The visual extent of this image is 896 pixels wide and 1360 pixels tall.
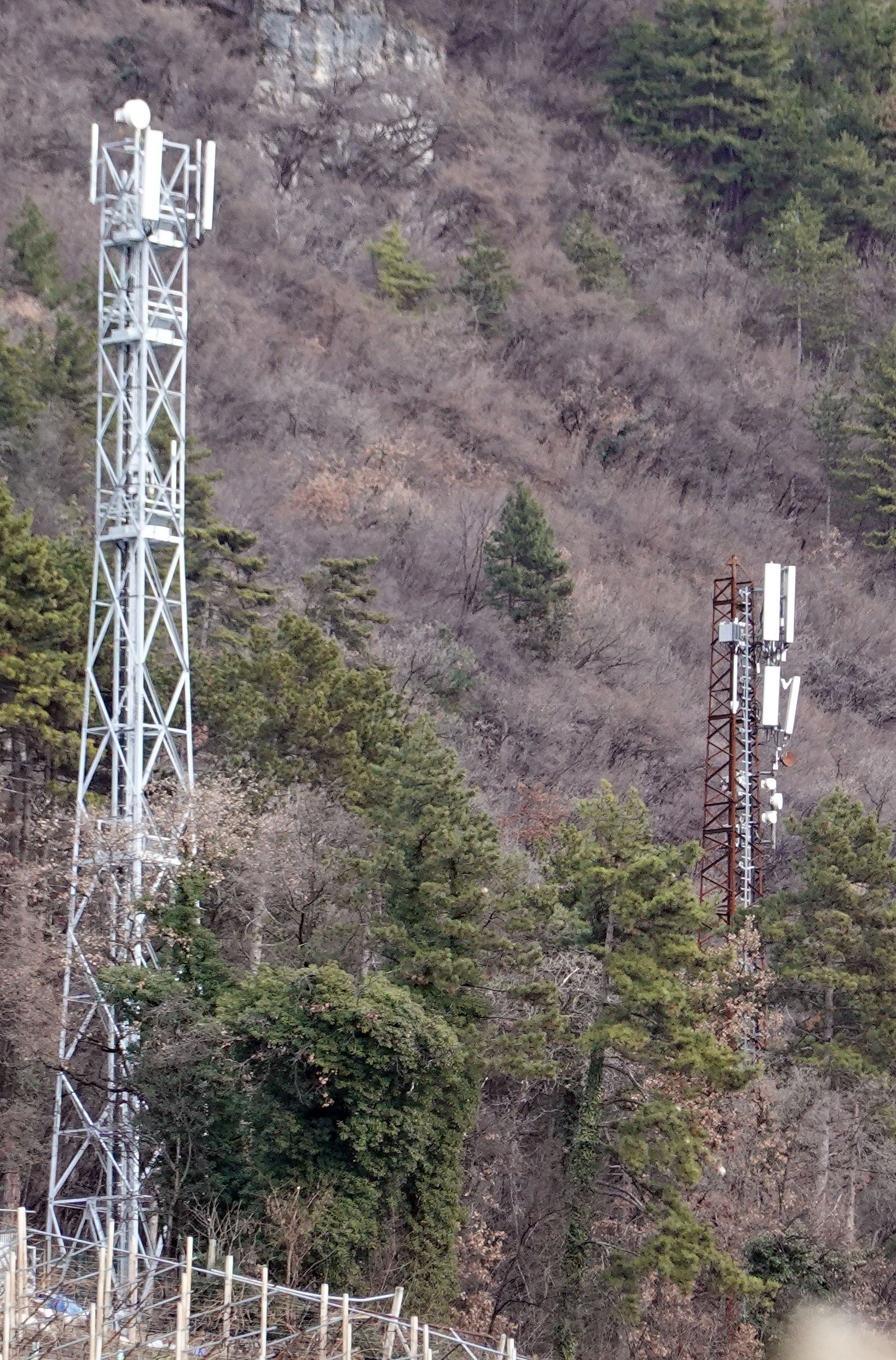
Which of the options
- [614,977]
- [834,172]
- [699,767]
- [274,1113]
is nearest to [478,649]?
[699,767]

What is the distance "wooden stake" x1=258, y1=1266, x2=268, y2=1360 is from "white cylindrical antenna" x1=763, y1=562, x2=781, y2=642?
2243cm

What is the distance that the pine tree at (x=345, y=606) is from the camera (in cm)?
4697

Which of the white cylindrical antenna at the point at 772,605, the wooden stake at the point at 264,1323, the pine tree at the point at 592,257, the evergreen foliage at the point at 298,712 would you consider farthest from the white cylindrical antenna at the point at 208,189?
the pine tree at the point at 592,257

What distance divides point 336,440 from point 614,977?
41994 millimetres

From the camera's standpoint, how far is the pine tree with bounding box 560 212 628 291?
8662 centimetres

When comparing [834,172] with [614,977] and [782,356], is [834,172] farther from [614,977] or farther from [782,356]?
[614,977]

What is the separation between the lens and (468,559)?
65.5 metres

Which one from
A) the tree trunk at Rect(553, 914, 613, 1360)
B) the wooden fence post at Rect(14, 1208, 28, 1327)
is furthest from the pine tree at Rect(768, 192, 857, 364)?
the wooden fence post at Rect(14, 1208, 28, 1327)

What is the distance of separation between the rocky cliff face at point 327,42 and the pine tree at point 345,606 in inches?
1827

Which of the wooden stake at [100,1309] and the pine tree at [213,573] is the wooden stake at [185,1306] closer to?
the wooden stake at [100,1309]

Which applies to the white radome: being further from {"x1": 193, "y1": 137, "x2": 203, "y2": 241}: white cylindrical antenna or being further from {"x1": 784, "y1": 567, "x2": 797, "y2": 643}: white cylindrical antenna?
{"x1": 784, "y1": 567, "x2": 797, "y2": 643}: white cylindrical antenna

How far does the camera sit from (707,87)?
9206 cm

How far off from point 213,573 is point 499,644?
53.4ft

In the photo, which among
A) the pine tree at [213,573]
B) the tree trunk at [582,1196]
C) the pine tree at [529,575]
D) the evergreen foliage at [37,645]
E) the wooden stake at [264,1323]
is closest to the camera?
the wooden stake at [264,1323]
